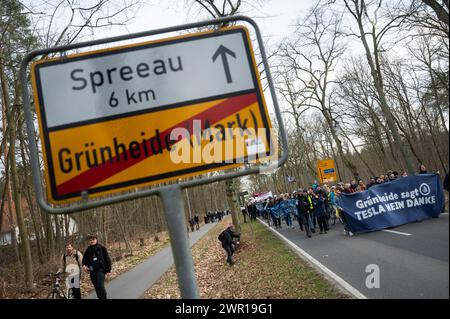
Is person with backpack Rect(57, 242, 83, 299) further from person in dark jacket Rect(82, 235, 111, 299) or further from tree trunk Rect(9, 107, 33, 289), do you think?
tree trunk Rect(9, 107, 33, 289)

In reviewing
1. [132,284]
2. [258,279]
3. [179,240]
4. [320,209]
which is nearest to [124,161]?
[179,240]

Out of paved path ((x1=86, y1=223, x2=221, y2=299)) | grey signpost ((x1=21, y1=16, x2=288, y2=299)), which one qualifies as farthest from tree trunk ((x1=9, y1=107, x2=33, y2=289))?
grey signpost ((x1=21, y1=16, x2=288, y2=299))

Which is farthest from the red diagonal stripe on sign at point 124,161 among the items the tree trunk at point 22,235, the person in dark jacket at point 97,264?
the tree trunk at point 22,235

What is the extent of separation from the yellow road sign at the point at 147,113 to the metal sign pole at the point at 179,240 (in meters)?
0.12

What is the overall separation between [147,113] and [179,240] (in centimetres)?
67

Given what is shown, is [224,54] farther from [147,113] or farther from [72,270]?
[72,270]

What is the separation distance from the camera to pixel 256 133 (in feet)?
5.50

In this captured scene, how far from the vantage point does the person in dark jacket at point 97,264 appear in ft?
26.9

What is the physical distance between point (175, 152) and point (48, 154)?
2.07 ft

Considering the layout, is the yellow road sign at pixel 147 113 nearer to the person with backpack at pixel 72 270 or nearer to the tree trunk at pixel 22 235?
the person with backpack at pixel 72 270

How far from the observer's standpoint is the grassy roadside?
6.49 meters

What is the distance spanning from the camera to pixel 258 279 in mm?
8469
